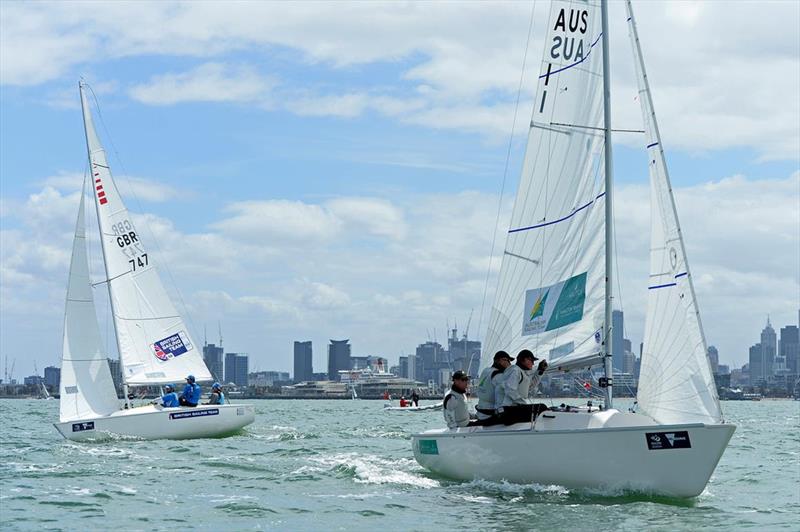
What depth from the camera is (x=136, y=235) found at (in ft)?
110

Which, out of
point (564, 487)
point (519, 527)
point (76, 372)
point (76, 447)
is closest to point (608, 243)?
point (564, 487)

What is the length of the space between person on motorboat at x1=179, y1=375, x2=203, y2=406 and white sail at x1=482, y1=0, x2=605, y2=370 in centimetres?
1283

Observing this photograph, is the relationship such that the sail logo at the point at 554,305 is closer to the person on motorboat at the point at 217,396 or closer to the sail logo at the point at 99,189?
the person on motorboat at the point at 217,396

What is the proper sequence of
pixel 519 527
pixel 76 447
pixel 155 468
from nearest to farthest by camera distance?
pixel 519 527 < pixel 155 468 < pixel 76 447

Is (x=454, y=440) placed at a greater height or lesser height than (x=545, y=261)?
lesser

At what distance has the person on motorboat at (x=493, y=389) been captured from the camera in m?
18.4

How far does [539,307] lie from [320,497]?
488 centimetres

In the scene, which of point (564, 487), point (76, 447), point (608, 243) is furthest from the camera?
point (76, 447)

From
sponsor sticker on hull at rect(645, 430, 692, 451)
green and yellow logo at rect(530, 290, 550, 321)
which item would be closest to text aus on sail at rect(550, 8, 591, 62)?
green and yellow logo at rect(530, 290, 550, 321)

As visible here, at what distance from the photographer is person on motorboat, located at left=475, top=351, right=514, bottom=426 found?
18.4 meters

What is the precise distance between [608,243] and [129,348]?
18.1 metres

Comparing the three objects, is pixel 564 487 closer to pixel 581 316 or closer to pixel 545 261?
pixel 581 316

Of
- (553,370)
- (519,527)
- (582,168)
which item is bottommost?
(519,527)

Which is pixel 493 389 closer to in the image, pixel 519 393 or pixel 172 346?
pixel 519 393
